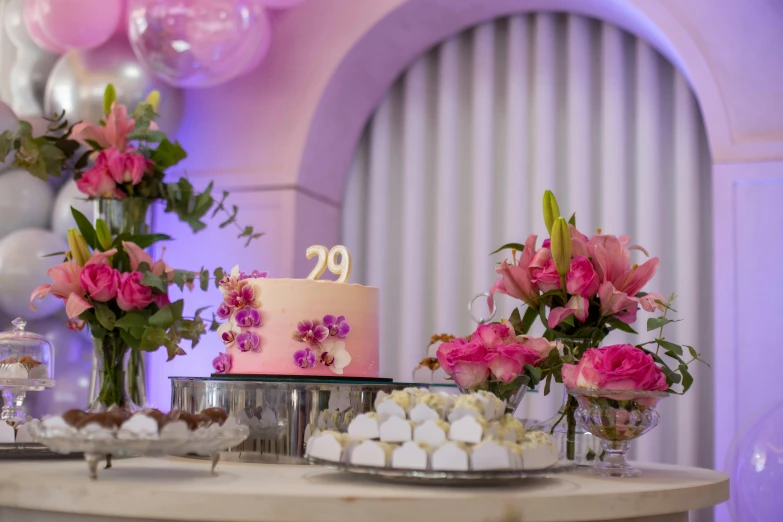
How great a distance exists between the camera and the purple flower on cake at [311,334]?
1.37 metres

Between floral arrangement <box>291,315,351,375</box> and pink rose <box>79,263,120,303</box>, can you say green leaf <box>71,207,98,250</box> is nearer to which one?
pink rose <box>79,263,120,303</box>

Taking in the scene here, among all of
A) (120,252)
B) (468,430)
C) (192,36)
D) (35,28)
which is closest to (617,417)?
(468,430)

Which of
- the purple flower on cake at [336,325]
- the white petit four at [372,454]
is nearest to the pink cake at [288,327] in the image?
the purple flower on cake at [336,325]

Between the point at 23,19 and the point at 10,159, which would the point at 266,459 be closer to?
the point at 10,159

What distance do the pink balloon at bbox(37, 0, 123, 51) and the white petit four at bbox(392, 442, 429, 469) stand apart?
177 centimetres

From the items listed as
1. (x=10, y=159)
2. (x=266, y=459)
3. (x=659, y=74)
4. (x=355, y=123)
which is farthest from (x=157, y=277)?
(x=659, y=74)

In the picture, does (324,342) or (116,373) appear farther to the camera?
(116,373)

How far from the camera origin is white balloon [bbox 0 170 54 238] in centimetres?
245

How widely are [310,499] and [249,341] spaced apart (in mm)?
521

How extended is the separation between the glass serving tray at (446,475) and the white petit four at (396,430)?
4cm

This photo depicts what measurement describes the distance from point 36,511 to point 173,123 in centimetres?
191

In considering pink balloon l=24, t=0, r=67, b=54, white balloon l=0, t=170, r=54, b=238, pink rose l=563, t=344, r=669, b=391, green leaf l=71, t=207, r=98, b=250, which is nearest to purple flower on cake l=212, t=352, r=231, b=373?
green leaf l=71, t=207, r=98, b=250

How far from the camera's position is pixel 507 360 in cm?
129

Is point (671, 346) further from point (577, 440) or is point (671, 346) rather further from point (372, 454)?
point (372, 454)
